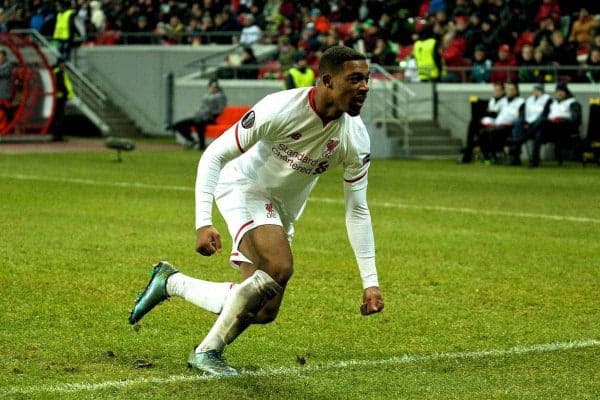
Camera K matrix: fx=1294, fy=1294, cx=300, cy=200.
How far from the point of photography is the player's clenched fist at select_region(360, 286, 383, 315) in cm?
666

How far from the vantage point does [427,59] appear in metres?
28.8

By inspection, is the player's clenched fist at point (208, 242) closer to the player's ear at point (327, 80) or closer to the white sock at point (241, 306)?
the white sock at point (241, 306)

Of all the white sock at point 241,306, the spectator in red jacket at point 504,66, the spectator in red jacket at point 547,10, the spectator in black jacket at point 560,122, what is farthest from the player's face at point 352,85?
the spectator in red jacket at point 547,10

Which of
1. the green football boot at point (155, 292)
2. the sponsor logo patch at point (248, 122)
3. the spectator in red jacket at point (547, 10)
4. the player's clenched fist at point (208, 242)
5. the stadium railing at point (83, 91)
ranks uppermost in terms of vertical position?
the sponsor logo patch at point (248, 122)

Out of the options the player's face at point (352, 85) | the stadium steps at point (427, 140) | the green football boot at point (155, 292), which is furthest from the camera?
the stadium steps at point (427, 140)

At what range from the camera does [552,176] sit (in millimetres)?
22578

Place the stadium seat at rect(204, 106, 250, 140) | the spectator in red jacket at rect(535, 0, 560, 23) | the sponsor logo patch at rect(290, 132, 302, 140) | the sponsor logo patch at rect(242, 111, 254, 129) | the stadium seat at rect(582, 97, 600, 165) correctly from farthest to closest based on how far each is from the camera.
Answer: the stadium seat at rect(204, 106, 250, 140) → the spectator in red jacket at rect(535, 0, 560, 23) → the stadium seat at rect(582, 97, 600, 165) → the sponsor logo patch at rect(290, 132, 302, 140) → the sponsor logo patch at rect(242, 111, 254, 129)

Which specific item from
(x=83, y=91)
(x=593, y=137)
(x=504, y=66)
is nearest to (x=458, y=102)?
(x=504, y=66)

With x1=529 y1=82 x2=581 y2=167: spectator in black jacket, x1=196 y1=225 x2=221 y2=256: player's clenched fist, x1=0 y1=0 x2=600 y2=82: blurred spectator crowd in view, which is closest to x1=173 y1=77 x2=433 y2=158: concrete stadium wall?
x1=0 y1=0 x2=600 y2=82: blurred spectator crowd

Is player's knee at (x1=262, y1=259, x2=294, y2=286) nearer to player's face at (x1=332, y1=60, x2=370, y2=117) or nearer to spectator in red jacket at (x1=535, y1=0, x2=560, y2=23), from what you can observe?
player's face at (x1=332, y1=60, x2=370, y2=117)

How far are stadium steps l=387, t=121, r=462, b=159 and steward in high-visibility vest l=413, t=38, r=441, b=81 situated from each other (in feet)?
3.50

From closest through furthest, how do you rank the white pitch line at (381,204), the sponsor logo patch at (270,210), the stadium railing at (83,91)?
the sponsor logo patch at (270,210) → the white pitch line at (381,204) → the stadium railing at (83,91)

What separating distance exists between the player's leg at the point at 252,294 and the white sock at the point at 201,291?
20 cm

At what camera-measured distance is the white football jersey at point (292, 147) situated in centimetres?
673
